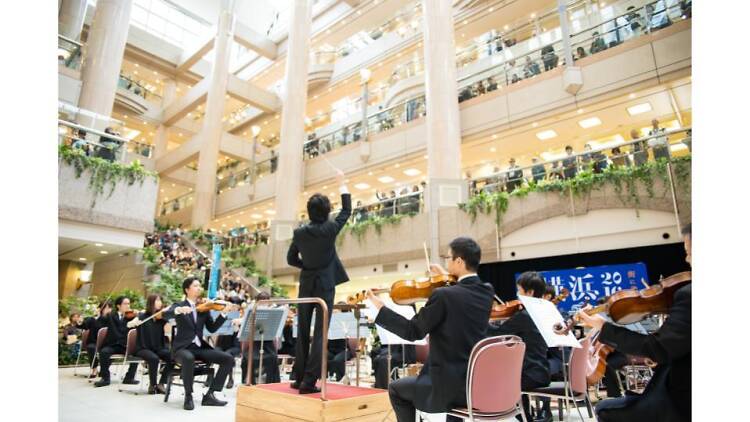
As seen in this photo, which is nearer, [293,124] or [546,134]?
[546,134]

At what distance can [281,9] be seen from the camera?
30.6m

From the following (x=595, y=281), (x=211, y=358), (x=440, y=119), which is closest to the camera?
(x=211, y=358)

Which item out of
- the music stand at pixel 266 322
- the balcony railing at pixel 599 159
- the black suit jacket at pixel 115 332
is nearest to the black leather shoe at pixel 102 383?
the black suit jacket at pixel 115 332

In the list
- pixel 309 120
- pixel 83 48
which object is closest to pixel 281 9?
pixel 309 120

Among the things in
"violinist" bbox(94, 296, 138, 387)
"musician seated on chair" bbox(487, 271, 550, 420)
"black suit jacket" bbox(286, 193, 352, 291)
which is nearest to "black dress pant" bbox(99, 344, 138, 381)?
"violinist" bbox(94, 296, 138, 387)

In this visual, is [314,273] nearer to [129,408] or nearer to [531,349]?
[531,349]

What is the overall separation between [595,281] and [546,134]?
23.2 feet

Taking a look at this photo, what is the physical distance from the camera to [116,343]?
7145mm

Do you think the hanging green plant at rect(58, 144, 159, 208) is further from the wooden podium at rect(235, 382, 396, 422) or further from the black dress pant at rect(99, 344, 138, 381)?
the wooden podium at rect(235, 382, 396, 422)

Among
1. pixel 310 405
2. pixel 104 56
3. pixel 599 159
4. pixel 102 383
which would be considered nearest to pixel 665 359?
pixel 310 405
